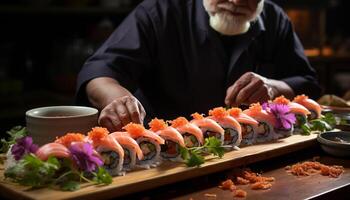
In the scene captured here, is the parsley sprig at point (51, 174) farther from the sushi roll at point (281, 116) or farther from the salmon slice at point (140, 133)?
the sushi roll at point (281, 116)

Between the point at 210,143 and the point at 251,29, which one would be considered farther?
the point at 251,29

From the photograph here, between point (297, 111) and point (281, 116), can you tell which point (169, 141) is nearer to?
point (281, 116)

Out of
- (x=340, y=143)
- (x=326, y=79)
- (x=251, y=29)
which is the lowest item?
(x=326, y=79)

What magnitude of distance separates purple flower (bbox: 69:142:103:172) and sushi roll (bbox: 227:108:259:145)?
68 centimetres

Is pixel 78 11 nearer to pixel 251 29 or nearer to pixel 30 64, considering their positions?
pixel 30 64

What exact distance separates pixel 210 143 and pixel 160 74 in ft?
3.35

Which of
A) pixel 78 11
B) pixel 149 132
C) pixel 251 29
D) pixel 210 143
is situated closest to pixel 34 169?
pixel 149 132

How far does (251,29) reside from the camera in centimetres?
291

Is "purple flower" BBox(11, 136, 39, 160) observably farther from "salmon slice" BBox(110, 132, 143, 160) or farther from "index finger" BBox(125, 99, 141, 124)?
"index finger" BBox(125, 99, 141, 124)

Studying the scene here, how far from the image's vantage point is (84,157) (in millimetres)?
1494

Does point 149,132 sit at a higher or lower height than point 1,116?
higher

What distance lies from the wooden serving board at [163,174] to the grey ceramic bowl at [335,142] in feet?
0.23

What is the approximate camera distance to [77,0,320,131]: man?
2.62 m

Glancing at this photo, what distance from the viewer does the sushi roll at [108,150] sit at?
5.28 feet
